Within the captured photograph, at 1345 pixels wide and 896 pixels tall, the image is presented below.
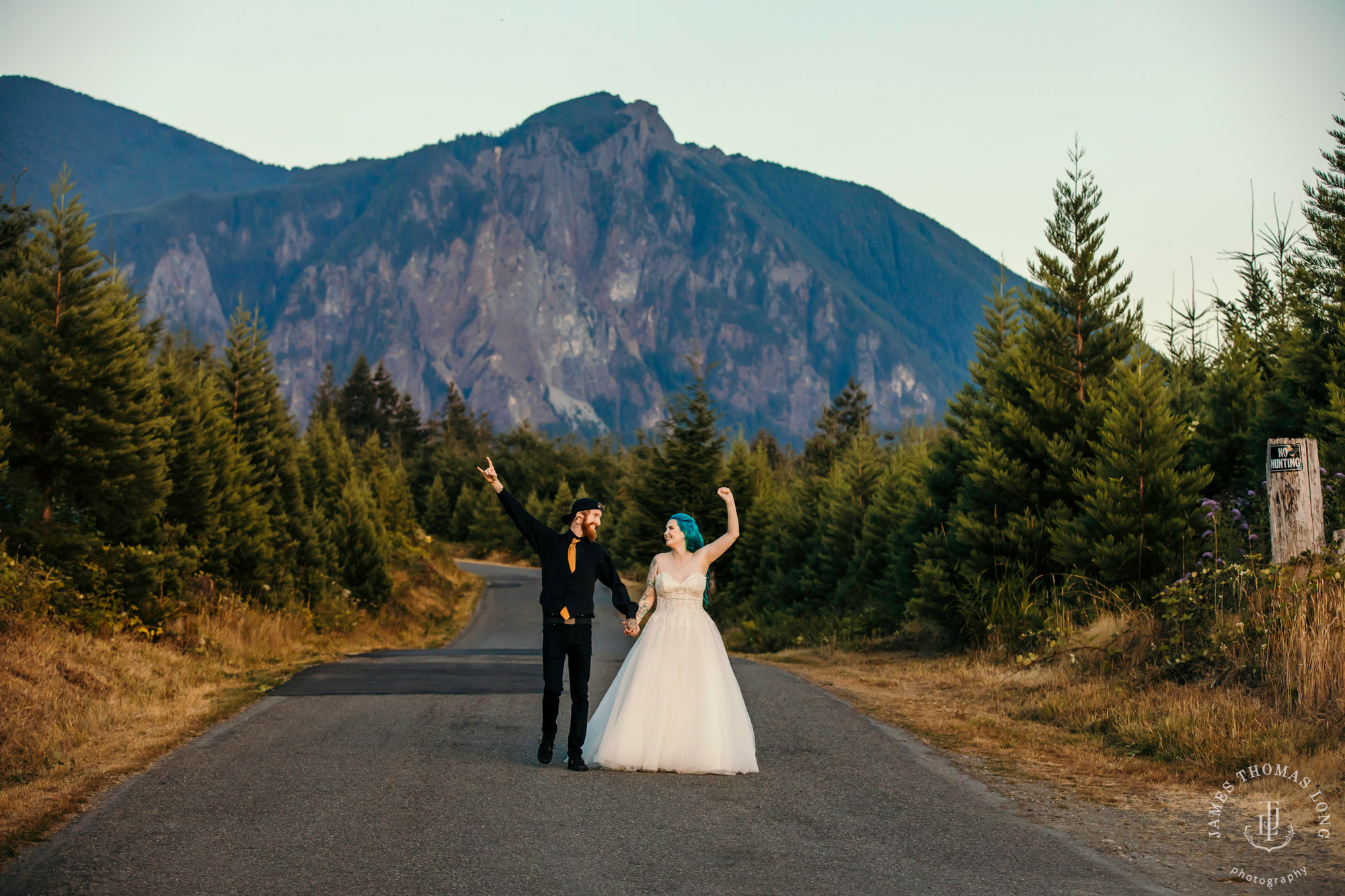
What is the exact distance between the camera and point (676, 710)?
8633 millimetres

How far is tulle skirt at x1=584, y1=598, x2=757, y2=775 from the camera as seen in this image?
8.47 meters

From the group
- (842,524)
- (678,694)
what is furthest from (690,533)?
(842,524)

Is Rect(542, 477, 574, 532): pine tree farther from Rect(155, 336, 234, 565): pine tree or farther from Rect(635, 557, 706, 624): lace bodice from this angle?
Rect(635, 557, 706, 624): lace bodice

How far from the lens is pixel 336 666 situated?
17.0m

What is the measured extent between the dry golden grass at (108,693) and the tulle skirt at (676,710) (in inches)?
148

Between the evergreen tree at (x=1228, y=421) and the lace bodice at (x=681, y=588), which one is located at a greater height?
the evergreen tree at (x=1228, y=421)

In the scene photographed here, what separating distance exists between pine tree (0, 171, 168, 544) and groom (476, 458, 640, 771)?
10.4 m

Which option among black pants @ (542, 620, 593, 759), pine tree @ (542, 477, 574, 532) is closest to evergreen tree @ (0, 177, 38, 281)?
black pants @ (542, 620, 593, 759)

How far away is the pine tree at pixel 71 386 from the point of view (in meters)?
15.9

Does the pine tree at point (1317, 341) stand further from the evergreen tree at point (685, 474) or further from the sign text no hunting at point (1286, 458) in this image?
the evergreen tree at point (685, 474)

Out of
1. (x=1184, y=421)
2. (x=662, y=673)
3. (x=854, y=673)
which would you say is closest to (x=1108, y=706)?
(x=662, y=673)

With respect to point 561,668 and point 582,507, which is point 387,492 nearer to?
point 582,507

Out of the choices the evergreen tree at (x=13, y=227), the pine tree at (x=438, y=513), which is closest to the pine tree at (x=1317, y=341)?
the evergreen tree at (x=13, y=227)

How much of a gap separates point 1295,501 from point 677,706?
6.81 m
